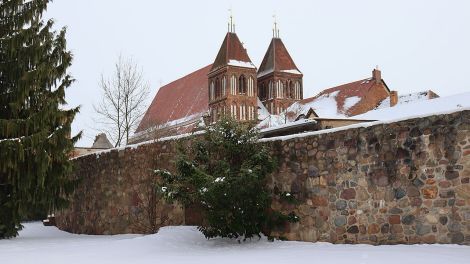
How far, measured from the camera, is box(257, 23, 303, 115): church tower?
69.2 metres

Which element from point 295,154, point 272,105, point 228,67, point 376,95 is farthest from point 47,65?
point 272,105

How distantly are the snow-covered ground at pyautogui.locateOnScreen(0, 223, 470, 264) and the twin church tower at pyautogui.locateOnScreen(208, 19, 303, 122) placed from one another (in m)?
46.3

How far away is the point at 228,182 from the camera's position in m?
10.5

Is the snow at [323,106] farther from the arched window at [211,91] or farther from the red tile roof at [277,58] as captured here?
the red tile roof at [277,58]

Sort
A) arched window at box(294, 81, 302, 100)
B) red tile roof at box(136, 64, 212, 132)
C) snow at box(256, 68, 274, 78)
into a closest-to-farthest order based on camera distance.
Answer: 1. red tile roof at box(136, 64, 212, 132)
2. snow at box(256, 68, 274, 78)
3. arched window at box(294, 81, 302, 100)

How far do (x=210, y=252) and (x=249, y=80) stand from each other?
55.8 metres

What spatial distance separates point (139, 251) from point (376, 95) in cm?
4142

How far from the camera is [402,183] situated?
9.50 meters

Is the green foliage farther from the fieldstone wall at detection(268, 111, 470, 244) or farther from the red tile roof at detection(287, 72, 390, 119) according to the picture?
Result: the red tile roof at detection(287, 72, 390, 119)

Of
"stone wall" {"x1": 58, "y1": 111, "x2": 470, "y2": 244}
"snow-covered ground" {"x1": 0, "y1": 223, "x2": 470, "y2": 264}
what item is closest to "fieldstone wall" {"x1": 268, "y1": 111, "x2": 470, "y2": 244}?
"stone wall" {"x1": 58, "y1": 111, "x2": 470, "y2": 244}

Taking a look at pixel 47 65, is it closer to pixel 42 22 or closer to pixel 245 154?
pixel 42 22

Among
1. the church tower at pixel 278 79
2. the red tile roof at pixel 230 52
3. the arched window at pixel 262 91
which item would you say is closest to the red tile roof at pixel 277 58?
the church tower at pixel 278 79

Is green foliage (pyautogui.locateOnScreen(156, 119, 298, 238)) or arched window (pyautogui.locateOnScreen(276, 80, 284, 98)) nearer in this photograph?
green foliage (pyautogui.locateOnScreen(156, 119, 298, 238))

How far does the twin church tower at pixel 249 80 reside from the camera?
62781mm
